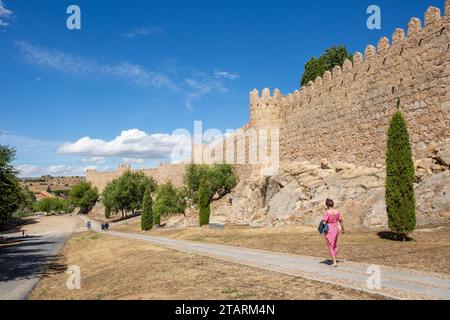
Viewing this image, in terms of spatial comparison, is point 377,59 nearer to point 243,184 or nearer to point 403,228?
point 403,228

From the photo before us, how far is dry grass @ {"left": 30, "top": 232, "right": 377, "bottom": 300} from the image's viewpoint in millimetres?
7867

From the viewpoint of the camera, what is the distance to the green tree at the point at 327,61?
52375 mm

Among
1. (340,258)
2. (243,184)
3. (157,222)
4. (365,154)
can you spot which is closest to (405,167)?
(340,258)

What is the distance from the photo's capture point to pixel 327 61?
173 ft

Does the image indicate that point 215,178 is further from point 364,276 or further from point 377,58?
point 364,276

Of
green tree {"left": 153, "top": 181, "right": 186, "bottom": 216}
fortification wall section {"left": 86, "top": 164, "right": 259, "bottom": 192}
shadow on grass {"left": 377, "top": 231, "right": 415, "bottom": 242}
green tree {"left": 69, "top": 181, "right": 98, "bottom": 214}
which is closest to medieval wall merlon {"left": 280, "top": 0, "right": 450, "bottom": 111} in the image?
shadow on grass {"left": 377, "top": 231, "right": 415, "bottom": 242}

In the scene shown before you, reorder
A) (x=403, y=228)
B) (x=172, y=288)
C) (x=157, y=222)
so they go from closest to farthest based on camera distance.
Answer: (x=172, y=288), (x=403, y=228), (x=157, y=222)

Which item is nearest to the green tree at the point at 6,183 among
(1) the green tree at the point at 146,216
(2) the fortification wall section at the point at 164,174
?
(1) the green tree at the point at 146,216

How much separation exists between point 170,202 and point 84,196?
6712cm

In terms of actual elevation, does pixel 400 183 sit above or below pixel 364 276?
above

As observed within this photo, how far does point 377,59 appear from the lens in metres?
24.0

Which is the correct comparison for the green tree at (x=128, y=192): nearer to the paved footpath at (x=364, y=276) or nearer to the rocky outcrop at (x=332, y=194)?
the rocky outcrop at (x=332, y=194)

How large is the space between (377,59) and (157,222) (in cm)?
2931

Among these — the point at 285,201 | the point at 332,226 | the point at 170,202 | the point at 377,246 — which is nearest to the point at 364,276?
the point at 332,226
